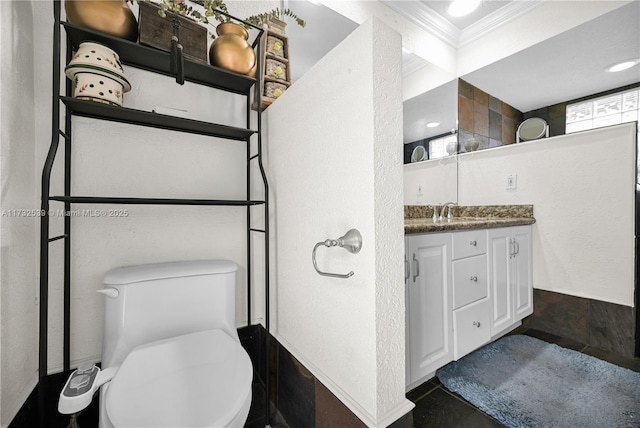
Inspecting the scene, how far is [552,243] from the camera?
6.25 ft

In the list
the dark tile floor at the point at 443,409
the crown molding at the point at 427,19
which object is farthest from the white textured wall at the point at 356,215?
the crown molding at the point at 427,19

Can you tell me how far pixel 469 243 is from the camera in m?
1.41

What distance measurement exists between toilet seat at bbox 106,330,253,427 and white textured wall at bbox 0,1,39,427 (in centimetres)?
34

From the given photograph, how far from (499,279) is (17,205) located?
2.31m

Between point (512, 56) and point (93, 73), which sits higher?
Result: point (512, 56)

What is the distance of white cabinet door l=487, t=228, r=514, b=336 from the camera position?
1.57 meters

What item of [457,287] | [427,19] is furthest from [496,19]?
[457,287]

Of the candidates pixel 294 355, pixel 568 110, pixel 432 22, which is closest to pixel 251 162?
pixel 294 355

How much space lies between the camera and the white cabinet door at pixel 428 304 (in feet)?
3.67

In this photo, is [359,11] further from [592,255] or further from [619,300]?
[619,300]

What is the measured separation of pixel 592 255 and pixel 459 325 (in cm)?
122

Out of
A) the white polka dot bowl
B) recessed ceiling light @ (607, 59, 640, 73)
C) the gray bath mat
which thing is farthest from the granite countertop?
the white polka dot bowl

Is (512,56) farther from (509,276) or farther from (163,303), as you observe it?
(163,303)

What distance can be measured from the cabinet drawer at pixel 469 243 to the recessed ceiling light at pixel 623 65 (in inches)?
76.1
